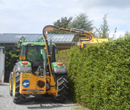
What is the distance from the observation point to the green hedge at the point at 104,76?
211 inches

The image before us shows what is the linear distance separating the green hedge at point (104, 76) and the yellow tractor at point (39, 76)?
0.69 metres

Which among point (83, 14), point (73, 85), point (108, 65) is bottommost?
point (73, 85)

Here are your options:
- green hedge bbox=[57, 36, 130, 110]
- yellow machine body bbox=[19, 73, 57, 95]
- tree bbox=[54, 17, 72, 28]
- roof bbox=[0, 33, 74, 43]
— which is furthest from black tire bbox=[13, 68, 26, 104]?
tree bbox=[54, 17, 72, 28]

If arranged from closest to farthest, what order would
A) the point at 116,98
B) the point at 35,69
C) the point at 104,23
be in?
the point at 116,98, the point at 35,69, the point at 104,23

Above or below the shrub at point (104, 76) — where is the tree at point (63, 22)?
above

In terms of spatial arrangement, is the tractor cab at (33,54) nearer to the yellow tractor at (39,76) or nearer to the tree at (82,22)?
the yellow tractor at (39,76)

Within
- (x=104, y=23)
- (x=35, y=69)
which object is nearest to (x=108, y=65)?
(x=35, y=69)

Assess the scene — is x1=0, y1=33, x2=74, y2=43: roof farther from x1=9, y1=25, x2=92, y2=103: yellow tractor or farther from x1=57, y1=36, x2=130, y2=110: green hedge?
x1=57, y1=36, x2=130, y2=110: green hedge

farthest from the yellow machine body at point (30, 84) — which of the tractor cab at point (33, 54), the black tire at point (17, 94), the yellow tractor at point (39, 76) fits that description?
the tractor cab at point (33, 54)

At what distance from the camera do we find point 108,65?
234 inches

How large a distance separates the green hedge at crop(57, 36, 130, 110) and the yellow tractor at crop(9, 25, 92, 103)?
0.69m

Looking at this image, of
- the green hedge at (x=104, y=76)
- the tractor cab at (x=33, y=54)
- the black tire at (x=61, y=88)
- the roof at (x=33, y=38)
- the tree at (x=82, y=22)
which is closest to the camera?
the green hedge at (x=104, y=76)

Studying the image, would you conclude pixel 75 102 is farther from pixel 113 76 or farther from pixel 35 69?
pixel 113 76

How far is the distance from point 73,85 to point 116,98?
370 centimetres
